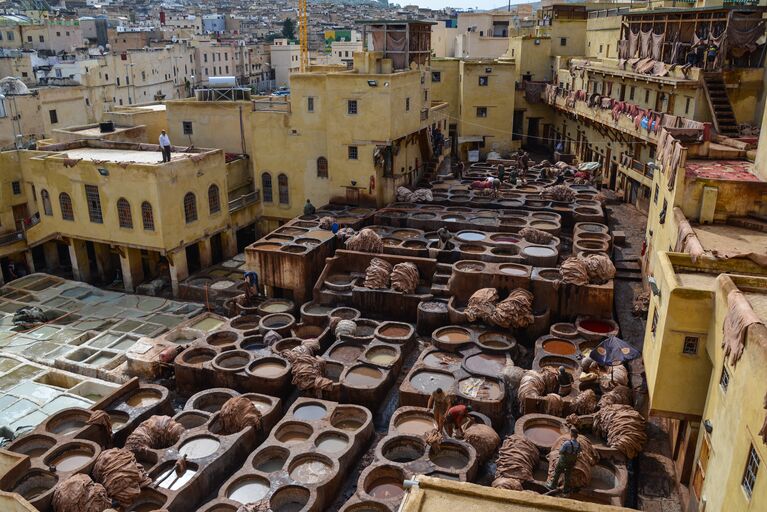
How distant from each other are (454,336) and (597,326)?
506 centimetres

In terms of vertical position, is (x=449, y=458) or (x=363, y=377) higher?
(x=363, y=377)

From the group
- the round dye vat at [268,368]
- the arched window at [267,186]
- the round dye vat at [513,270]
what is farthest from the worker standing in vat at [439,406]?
the arched window at [267,186]

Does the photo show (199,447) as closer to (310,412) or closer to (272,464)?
(272,464)

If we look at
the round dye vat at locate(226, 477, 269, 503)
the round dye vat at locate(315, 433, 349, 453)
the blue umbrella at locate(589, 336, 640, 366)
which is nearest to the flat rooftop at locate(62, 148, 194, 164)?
the round dye vat at locate(315, 433, 349, 453)

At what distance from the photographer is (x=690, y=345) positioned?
13383mm

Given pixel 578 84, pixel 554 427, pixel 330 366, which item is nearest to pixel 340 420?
pixel 330 366

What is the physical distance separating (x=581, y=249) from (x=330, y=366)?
38.2 ft

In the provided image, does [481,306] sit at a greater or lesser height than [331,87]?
lesser

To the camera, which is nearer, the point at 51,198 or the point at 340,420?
the point at 340,420

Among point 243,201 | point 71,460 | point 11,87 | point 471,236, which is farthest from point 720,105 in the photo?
point 11,87

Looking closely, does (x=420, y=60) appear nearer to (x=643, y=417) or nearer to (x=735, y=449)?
(x=643, y=417)

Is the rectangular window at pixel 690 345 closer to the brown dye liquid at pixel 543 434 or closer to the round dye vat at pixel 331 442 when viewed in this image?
the brown dye liquid at pixel 543 434

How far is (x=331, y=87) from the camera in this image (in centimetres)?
3133

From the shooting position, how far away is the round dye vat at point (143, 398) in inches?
799
